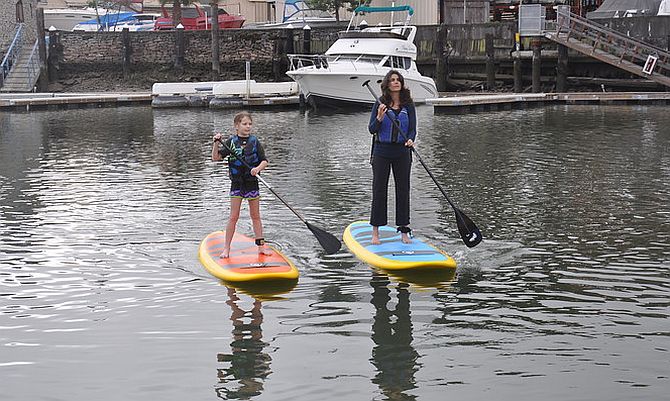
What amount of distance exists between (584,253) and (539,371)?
3.88 metres

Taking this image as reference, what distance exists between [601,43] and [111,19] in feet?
90.3

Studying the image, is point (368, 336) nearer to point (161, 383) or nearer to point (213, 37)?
point (161, 383)

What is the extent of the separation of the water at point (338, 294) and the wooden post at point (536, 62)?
1569 cm

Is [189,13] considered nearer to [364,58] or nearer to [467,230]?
[364,58]

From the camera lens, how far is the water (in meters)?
7.20

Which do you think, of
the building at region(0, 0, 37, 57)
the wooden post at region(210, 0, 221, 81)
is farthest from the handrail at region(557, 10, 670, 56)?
the building at region(0, 0, 37, 57)

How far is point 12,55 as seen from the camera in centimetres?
4022

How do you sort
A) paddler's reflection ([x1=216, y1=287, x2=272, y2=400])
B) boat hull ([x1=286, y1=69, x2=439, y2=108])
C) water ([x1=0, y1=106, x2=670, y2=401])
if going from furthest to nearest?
boat hull ([x1=286, y1=69, x2=439, y2=108]), water ([x1=0, y1=106, x2=670, y2=401]), paddler's reflection ([x1=216, y1=287, x2=272, y2=400])

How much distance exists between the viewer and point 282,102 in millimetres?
32531

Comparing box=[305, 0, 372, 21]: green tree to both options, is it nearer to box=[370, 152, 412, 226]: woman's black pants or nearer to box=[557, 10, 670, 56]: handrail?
box=[557, 10, 670, 56]: handrail

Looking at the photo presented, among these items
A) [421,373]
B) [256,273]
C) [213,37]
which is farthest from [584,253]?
[213,37]

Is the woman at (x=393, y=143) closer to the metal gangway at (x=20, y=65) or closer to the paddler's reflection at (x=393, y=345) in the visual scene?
the paddler's reflection at (x=393, y=345)

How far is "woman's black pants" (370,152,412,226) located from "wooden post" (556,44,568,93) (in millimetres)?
23990

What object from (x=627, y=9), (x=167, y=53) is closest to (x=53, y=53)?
(x=167, y=53)
